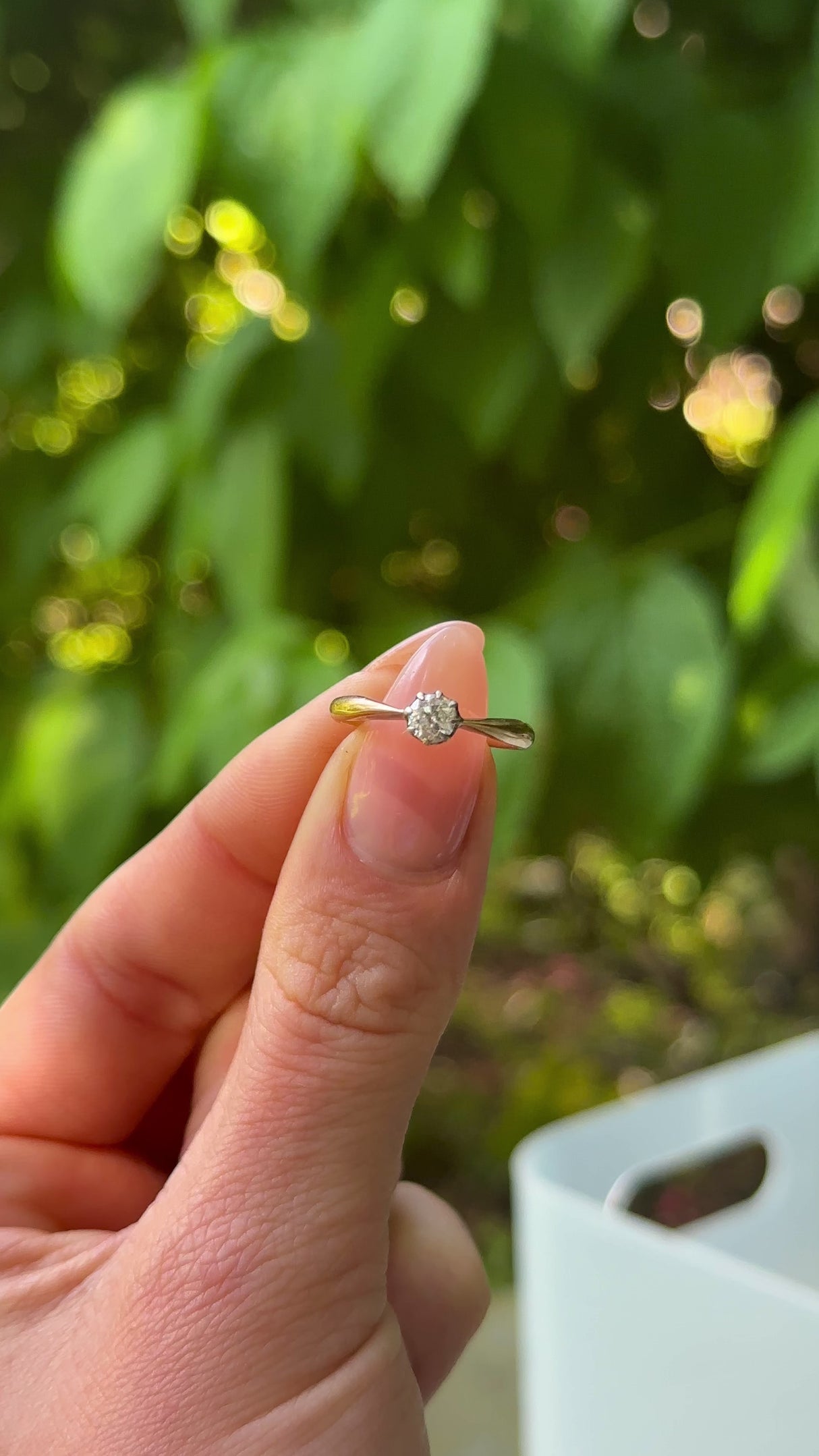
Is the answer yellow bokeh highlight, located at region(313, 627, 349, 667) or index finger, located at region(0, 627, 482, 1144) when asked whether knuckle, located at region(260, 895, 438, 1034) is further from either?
yellow bokeh highlight, located at region(313, 627, 349, 667)

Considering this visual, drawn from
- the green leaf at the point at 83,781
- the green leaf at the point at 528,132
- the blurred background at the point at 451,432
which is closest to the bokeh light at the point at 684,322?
the blurred background at the point at 451,432

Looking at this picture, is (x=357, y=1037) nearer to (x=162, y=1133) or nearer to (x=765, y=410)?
(x=162, y=1133)

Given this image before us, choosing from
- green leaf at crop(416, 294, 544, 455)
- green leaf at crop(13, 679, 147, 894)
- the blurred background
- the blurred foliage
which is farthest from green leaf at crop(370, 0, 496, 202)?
the blurred foliage

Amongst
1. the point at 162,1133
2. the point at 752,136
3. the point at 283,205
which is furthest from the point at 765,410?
Answer: the point at 162,1133

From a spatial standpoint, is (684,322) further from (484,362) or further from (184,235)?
(184,235)

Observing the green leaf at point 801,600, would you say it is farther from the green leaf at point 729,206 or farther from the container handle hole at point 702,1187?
the container handle hole at point 702,1187

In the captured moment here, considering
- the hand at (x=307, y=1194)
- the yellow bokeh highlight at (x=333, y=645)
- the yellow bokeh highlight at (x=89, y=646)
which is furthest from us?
the yellow bokeh highlight at (x=89, y=646)
